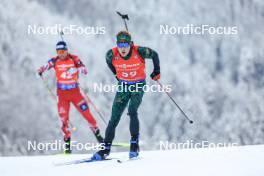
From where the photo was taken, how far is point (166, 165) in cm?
493

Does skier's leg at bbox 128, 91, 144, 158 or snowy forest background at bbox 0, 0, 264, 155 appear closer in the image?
skier's leg at bbox 128, 91, 144, 158

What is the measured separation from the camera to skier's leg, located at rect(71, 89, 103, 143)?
755 centimetres

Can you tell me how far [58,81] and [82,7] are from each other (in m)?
14.8

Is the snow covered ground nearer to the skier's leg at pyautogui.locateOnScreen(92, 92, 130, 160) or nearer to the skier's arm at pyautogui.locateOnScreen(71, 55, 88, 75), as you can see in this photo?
the skier's leg at pyautogui.locateOnScreen(92, 92, 130, 160)

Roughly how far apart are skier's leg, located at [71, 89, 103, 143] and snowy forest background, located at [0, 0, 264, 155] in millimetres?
9440

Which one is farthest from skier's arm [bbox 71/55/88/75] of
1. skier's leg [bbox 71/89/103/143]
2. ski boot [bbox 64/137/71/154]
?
ski boot [bbox 64/137/71/154]

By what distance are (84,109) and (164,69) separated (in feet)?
60.7

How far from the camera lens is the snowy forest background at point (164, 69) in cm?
1906

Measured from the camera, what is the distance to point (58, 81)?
752 cm

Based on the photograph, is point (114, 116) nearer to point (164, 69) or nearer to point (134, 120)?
point (134, 120)

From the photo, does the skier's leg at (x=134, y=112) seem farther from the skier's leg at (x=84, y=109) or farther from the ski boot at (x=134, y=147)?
the skier's leg at (x=84, y=109)

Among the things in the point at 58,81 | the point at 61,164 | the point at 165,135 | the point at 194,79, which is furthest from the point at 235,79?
Result: the point at 61,164

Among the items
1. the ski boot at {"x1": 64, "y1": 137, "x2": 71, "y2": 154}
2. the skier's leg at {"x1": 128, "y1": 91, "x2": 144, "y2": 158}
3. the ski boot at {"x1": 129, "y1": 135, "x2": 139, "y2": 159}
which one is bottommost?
the ski boot at {"x1": 64, "y1": 137, "x2": 71, "y2": 154}

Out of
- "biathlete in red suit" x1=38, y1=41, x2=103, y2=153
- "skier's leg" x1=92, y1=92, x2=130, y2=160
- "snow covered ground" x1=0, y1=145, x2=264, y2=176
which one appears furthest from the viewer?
"biathlete in red suit" x1=38, y1=41, x2=103, y2=153
